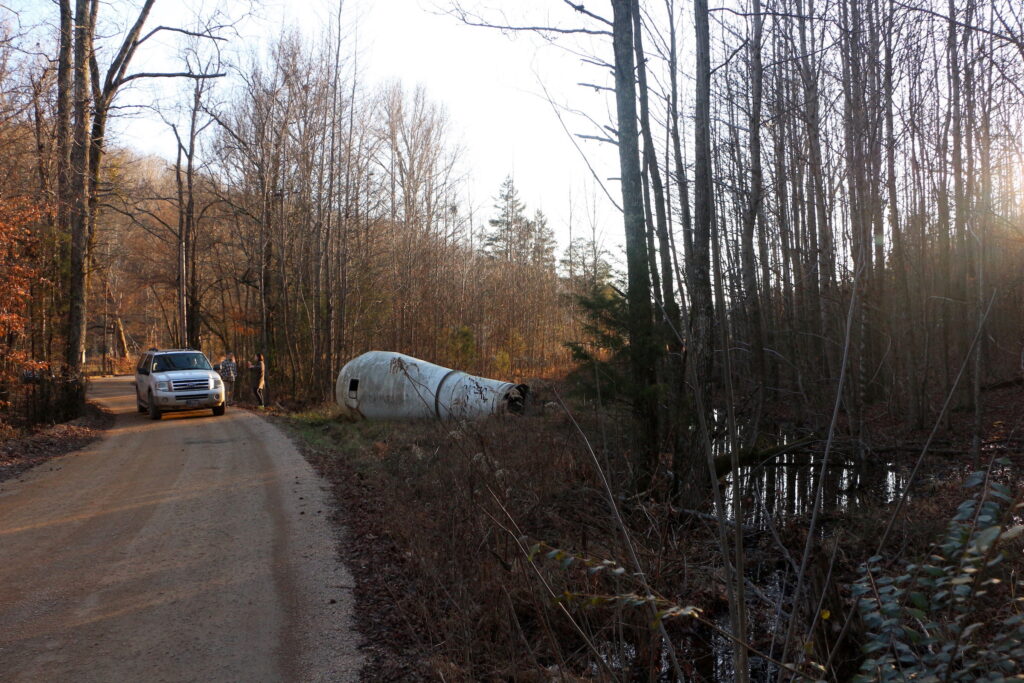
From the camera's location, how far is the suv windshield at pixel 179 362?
2103cm

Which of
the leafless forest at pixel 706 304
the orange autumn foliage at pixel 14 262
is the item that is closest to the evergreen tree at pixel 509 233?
→ the leafless forest at pixel 706 304

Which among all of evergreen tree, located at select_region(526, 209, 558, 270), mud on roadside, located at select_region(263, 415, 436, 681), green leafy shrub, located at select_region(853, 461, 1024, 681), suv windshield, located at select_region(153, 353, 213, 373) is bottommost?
mud on roadside, located at select_region(263, 415, 436, 681)

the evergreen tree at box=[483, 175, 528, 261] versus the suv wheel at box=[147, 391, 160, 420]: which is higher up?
the evergreen tree at box=[483, 175, 528, 261]

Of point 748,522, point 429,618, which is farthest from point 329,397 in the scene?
point 429,618

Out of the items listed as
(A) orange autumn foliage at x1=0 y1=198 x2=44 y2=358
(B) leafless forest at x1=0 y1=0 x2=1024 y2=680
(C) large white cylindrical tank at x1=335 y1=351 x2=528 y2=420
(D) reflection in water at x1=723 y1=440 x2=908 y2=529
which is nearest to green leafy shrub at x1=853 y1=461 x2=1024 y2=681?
(B) leafless forest at x1=0 y1=0 x2=1024 y2=680

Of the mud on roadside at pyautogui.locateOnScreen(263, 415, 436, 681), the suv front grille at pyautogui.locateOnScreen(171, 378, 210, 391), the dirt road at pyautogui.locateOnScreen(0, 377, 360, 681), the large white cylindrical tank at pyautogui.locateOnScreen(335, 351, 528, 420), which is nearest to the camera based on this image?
the dirt road at pyautogui.locateOnScreen(0, 377, 360, 681)

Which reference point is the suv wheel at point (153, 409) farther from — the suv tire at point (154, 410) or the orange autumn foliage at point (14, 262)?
the orange autumn foliage at point (14, 262)

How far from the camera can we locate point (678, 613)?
2223 mm

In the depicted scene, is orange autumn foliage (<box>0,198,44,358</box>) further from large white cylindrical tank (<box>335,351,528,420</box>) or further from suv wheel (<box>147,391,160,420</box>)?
large white cylindrical tank (<box>335,351,528,420</box>)

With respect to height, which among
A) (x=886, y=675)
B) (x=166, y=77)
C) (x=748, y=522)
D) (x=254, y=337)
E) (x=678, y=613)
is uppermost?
(x=166, y=77)

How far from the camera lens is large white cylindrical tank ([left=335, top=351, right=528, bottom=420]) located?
59.7 ft

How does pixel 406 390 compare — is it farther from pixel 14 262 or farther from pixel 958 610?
pixel 958 610

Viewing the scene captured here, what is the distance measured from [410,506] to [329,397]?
58.4 feet

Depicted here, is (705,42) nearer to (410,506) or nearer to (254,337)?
(410,506)
